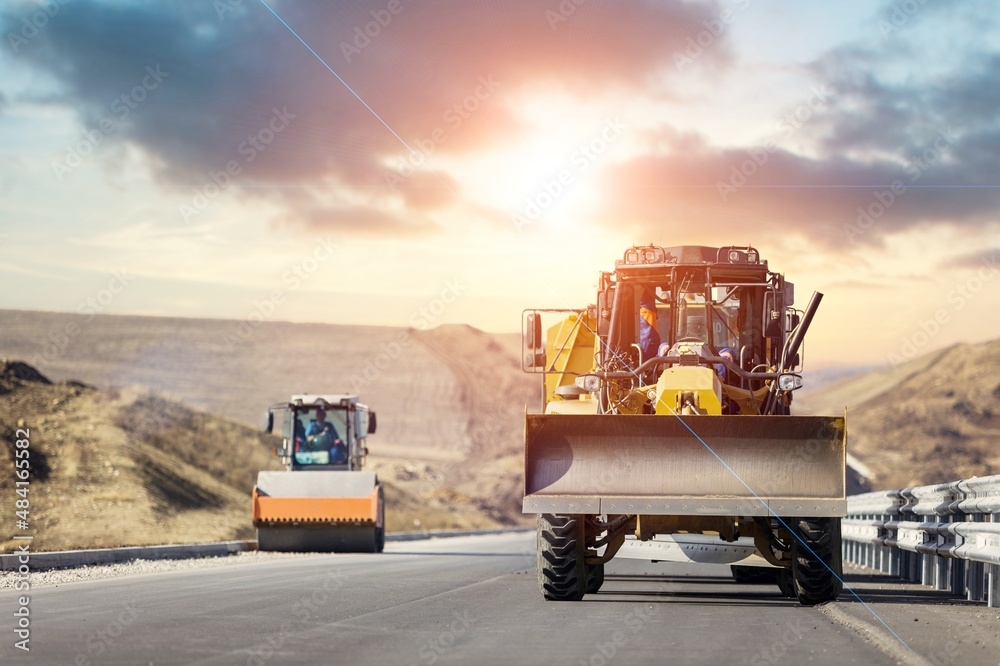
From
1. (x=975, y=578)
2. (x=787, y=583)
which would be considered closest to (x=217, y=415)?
(x=787, y=583)

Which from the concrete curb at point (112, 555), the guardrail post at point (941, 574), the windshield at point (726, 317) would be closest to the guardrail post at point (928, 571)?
the guardrail post at point (941, 574)

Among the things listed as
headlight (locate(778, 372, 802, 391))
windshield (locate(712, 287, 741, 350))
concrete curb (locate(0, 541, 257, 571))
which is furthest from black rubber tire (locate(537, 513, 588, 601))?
concrete curb (locate(0, 541, 257, 571))

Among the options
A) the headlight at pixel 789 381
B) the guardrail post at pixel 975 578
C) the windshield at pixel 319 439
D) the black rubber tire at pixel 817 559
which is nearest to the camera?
the black rubber tire at pixel 817 559

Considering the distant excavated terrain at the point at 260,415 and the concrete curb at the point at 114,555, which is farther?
the distant excavated terrain at the point at 260,415

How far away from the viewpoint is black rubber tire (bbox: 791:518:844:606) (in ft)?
45.2

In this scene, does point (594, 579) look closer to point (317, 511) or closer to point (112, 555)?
point (112, 555)

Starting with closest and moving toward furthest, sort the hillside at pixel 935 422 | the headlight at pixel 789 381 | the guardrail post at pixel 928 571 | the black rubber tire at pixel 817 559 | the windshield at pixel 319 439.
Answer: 1. the black rubber tire at pixel 817 559
2. the headlight at pixel 789 381
3. the guardrail post at pixel 928 571
4. the windshield at pixel 319 439
5. the hillside at pixel 935 422

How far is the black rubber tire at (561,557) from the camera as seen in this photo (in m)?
13.8

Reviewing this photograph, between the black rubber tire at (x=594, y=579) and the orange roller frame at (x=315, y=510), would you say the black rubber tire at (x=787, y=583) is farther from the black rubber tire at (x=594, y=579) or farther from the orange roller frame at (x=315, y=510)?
the orange roller frame at (x=315, y=510)

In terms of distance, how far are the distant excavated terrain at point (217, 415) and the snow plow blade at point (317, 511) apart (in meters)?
4.60

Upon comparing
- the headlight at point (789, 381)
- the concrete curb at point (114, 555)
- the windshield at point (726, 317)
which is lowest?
the concrete curb at point (114, 555)

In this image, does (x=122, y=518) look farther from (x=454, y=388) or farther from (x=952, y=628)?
(x=454, y=388)

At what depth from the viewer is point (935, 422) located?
9481cm

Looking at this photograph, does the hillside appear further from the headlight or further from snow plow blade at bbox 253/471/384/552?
the headlight
